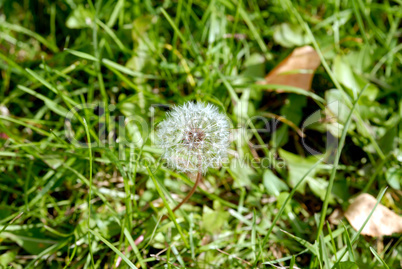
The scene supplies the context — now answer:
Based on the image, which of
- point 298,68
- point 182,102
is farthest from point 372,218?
point 182,102

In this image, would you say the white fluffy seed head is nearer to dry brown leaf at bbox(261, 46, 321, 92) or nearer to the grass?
the grass

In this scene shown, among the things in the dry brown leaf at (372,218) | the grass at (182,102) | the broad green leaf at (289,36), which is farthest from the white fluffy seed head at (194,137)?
the broad green leaf at (289,36)

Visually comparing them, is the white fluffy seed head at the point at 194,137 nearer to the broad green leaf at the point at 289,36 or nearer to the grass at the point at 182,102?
the grass at the point at 182,102

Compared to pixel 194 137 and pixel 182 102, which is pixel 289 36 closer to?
pixel 182 102

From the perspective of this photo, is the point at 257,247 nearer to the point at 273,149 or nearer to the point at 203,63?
the point at 273,149

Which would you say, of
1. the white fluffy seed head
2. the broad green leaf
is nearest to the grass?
the broad green leaf
